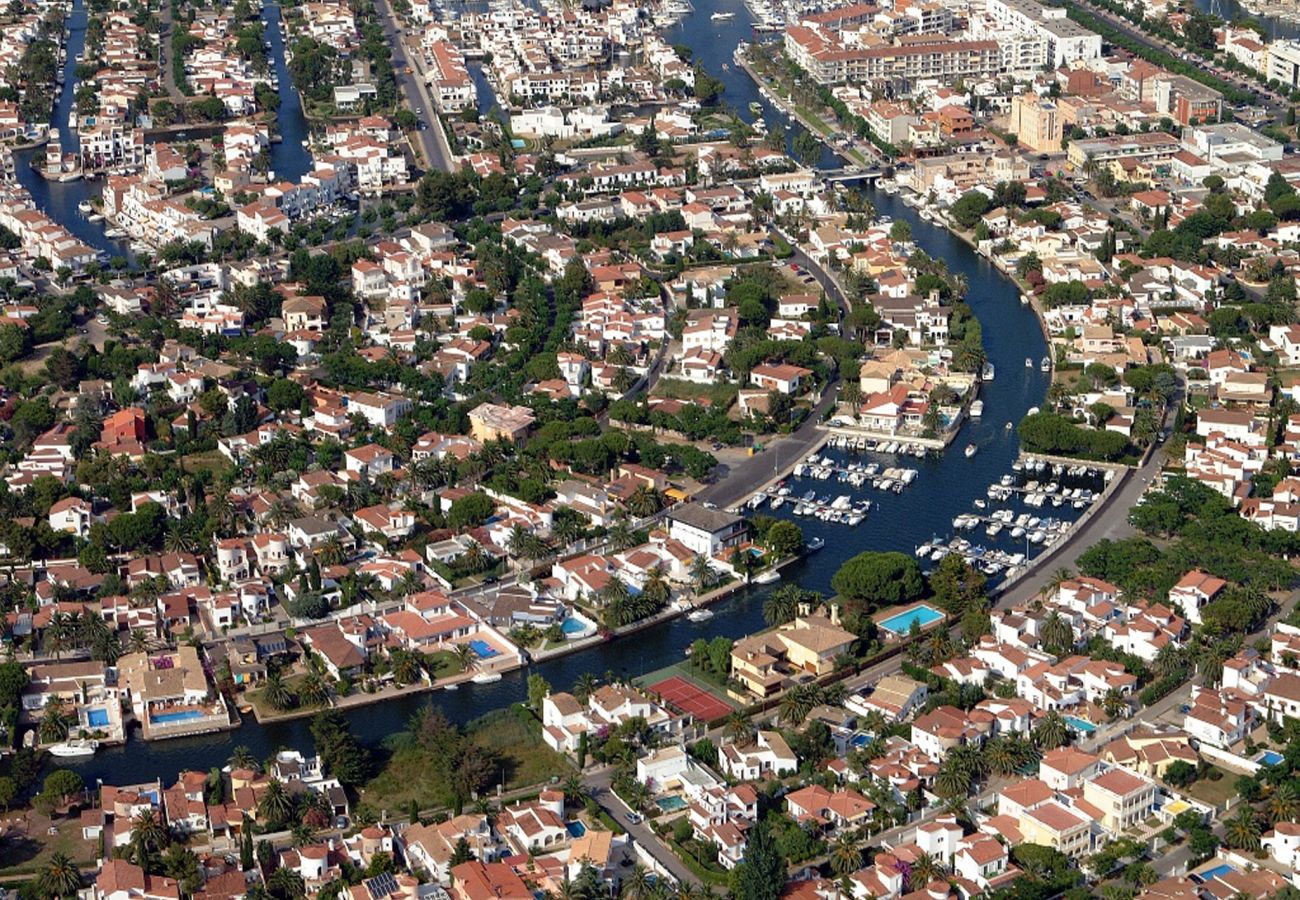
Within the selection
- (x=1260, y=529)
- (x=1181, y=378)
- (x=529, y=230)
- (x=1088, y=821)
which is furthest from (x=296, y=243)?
(x=1088, y=821)

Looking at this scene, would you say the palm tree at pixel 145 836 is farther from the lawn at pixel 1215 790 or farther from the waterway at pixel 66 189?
the waterway at pixel 66 189

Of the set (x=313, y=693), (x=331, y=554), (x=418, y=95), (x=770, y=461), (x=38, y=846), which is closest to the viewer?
(x=38, y=846)

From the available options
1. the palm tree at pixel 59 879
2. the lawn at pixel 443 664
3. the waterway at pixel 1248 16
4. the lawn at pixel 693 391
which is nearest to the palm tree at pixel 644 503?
the lawn at pixel 693 391

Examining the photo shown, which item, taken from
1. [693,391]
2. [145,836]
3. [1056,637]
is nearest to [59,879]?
[145,836]

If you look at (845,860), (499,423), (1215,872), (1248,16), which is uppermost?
(1248,16)

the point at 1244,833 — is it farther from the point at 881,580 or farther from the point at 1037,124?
the point at 1037,124

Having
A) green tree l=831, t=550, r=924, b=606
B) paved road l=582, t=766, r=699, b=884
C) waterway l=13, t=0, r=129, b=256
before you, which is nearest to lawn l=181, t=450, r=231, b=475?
green tree l=831, t=550, r=924, b=606
